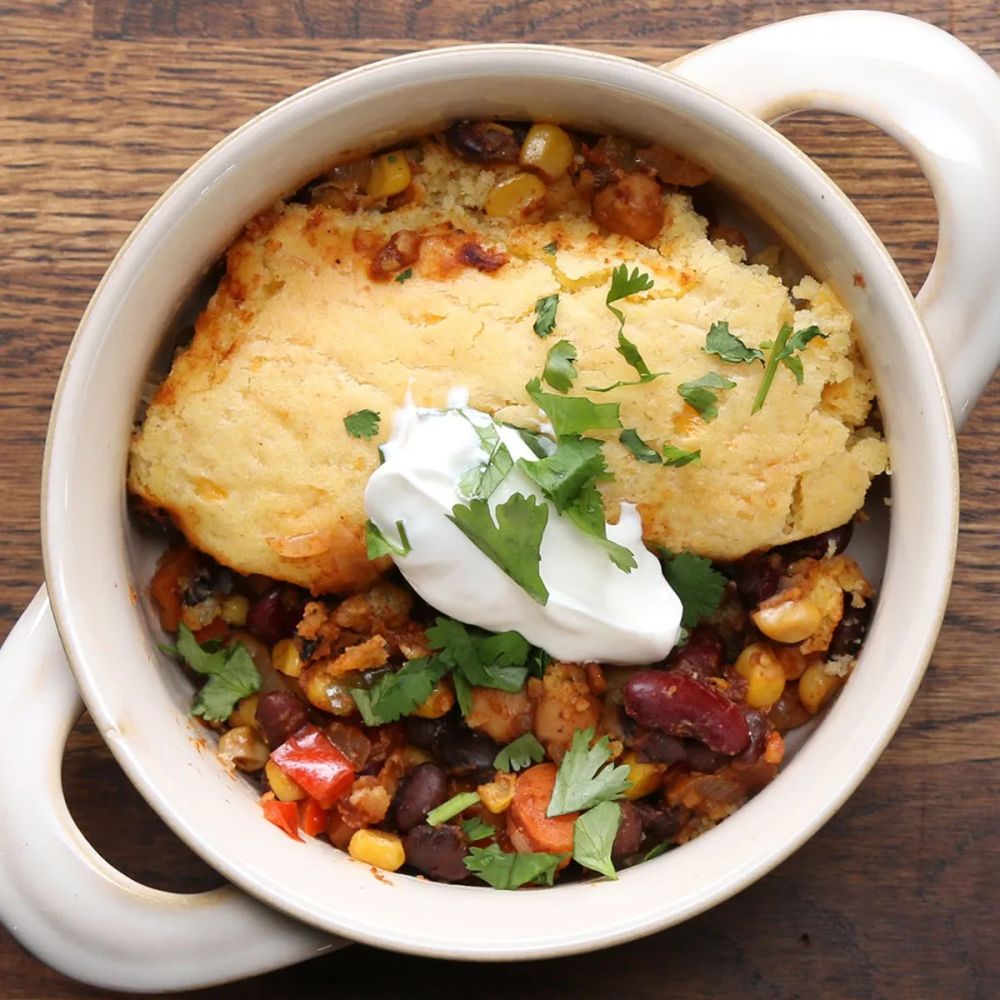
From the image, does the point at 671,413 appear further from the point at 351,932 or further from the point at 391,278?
the point at 351,932

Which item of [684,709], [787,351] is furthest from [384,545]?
[787,351]

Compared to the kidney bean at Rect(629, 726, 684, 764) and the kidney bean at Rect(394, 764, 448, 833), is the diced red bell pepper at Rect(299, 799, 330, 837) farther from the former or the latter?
the kidney bean at Rect(629, 726, 684, 764)

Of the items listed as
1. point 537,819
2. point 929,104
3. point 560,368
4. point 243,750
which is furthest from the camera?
point 243,750

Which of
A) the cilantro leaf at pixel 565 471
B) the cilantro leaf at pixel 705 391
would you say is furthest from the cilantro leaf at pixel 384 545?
the cilantro leaf at pixel 705 391

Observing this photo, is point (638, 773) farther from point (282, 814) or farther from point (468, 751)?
point (282, 814)

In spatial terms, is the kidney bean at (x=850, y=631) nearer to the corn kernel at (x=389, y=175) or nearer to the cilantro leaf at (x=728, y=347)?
the cilantro leaf at (x=728, y=347)

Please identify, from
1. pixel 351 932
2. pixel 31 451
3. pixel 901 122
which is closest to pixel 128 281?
pixel 31 451
